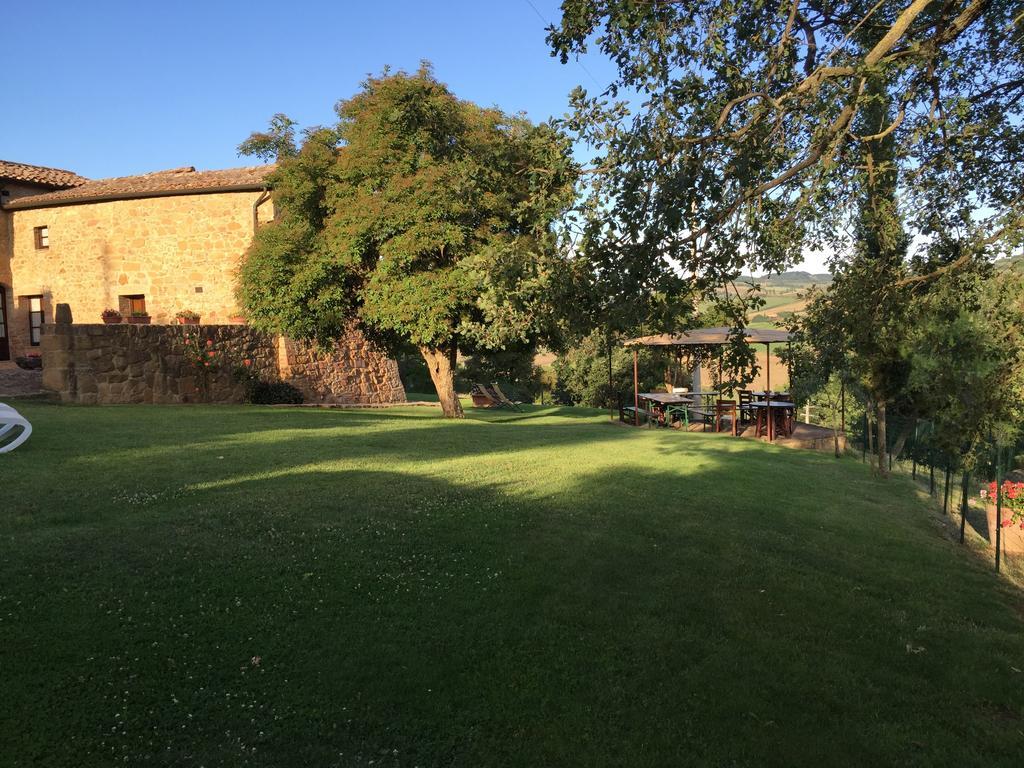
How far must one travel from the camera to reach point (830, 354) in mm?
9211

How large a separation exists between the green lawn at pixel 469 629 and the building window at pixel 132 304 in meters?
16.0

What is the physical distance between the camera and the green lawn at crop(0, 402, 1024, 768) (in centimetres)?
324

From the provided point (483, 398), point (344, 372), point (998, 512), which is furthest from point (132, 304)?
point (998, 512)

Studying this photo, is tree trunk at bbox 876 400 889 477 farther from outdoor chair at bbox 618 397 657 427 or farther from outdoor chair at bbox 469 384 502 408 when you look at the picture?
outdoor chair at bbox 469 384 502 408

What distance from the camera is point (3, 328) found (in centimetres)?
2227

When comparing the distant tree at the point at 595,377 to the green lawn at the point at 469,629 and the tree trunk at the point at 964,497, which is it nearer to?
the tree trunk at the point at 964,497

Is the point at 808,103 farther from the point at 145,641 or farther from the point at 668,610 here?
the point at 145,641

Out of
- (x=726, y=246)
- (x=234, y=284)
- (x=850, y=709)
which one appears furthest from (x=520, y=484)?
(x=234, y=284)

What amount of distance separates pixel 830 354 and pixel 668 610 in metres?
5.85

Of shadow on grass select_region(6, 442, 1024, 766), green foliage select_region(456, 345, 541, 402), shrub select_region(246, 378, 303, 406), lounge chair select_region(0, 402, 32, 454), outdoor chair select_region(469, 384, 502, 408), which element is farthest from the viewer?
green foliage select_region(456, 345, 541, 402)

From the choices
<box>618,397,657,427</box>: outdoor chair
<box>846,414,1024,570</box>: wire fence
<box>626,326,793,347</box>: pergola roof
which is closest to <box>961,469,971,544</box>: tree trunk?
<box>846,414,1024,570</box>: wire fence

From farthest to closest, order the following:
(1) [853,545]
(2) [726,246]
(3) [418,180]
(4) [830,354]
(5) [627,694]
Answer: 1. (3) [418,180]
2. (4) [830,354]
3. (1) [853,545]
4. (2) [726,246]
5. (5) [627,694]

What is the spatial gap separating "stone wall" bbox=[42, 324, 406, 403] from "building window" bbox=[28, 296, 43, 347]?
30.2ft

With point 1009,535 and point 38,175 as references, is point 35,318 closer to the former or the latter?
point 38,175
